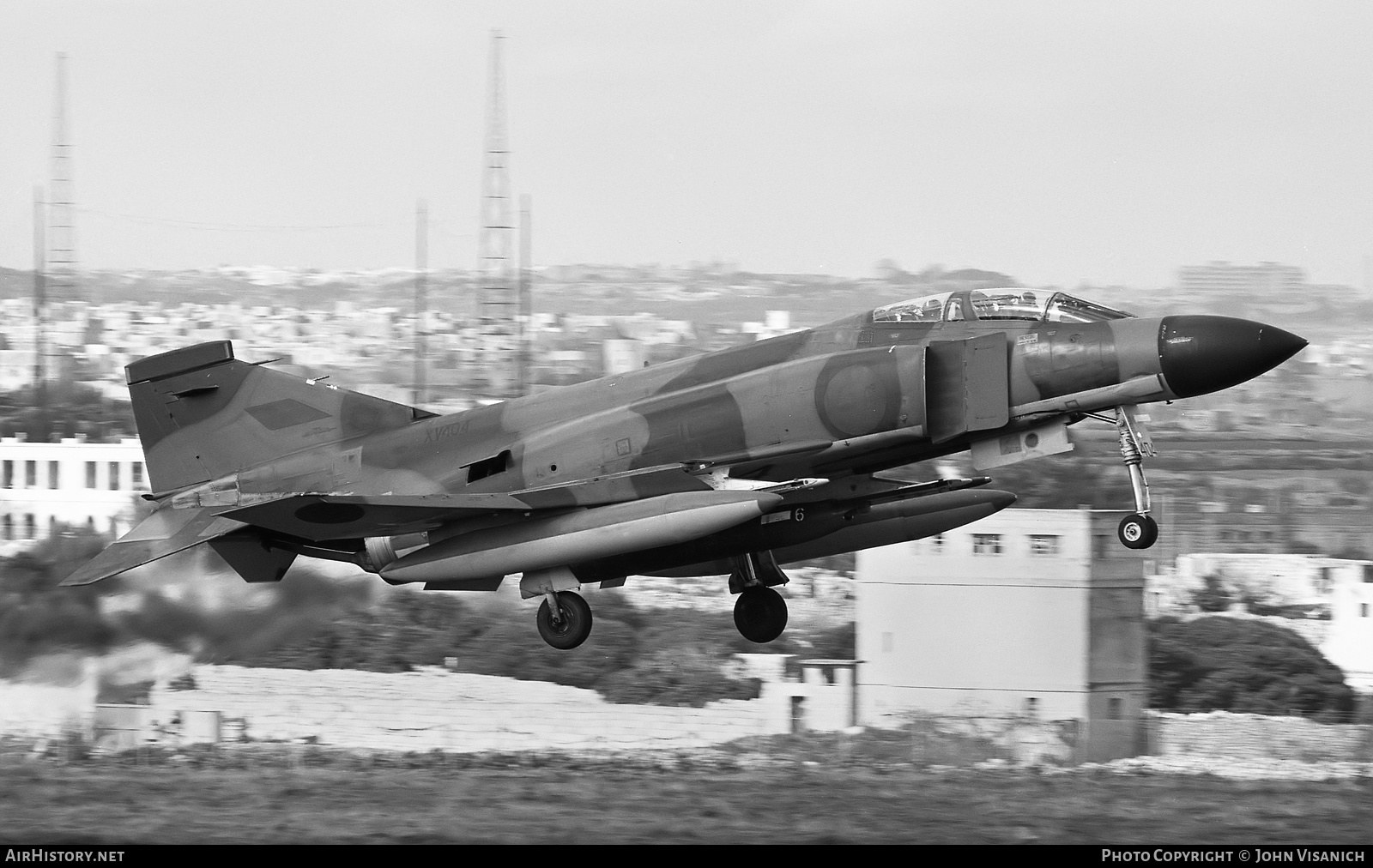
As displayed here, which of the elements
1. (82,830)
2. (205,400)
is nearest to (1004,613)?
(205,400)

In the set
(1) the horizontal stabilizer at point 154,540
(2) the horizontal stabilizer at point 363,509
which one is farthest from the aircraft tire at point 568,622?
(1) the horizontal stabilizer at point 154,540

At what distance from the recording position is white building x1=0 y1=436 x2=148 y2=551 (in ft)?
173

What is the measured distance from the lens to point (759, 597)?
63.4 ft

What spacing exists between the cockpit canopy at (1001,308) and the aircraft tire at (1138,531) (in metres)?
2.11

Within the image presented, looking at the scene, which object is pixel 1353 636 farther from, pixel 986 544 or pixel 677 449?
pixel 677 449

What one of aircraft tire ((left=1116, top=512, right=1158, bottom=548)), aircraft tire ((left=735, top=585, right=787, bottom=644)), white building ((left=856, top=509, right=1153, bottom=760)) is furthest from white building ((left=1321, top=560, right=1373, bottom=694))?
aircraft tire ((left=1116, top=512, right=1158, bottom=548))

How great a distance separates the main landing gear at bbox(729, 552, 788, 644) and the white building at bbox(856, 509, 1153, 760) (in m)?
22.1

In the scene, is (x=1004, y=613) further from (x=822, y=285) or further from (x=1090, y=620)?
(x=822, y=285)

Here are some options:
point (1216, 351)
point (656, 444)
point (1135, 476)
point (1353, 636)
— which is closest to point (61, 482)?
point (656, 444)

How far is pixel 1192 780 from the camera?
66.6ft

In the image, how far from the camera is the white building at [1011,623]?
41.3 meters

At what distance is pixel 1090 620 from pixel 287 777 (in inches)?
1108

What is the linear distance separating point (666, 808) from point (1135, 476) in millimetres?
6313

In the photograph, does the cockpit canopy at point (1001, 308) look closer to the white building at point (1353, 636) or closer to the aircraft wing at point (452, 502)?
the aircraft wing at point (452, 502)
